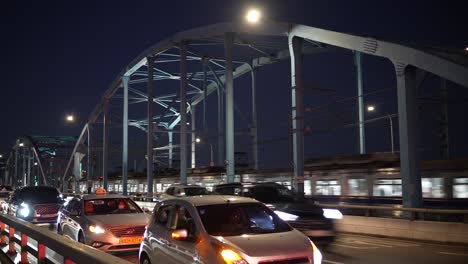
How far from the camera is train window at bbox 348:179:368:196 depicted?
2438 cm

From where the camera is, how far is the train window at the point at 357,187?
80.0 ft

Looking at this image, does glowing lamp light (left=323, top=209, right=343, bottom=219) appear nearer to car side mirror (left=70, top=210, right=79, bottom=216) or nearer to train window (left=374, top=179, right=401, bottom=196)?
car side mirror (left=70, top=210, right=79, bottom=216)

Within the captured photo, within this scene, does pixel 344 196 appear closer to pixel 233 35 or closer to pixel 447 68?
pixel 447 68

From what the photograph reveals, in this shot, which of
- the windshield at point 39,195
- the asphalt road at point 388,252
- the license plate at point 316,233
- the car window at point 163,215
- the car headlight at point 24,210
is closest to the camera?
the car window at point 163,215

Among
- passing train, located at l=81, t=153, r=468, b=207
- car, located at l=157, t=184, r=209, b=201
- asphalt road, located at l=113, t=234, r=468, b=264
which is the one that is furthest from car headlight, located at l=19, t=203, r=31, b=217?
passing train, located at l=81, t=153, r=468, b=207

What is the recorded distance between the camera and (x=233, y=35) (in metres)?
39.4

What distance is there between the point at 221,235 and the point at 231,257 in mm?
636

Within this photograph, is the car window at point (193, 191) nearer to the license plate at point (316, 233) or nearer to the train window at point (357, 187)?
the train window at point (357, 187)

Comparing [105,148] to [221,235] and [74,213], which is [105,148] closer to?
[74,213]

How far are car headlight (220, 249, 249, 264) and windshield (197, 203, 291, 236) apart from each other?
59cm

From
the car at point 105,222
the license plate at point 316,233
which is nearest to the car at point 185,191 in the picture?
the car at point 105,222

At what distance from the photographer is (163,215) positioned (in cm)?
866

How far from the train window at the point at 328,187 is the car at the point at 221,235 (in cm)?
1810

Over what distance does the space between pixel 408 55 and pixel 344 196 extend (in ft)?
24.3
